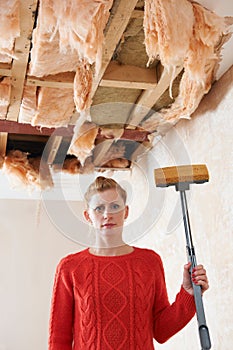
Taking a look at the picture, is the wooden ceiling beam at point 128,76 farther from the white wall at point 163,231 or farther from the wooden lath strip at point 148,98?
the white wall at point 163,231

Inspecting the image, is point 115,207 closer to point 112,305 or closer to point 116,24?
point 112,305

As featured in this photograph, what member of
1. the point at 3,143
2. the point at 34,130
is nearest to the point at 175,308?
the point at 34,130

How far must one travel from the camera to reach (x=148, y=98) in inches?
83.7

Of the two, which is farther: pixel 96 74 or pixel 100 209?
pixel 96 74

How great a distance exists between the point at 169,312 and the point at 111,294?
8.8 inches

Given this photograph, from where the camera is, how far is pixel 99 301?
4.69 ft

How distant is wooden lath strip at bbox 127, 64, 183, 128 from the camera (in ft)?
6.08

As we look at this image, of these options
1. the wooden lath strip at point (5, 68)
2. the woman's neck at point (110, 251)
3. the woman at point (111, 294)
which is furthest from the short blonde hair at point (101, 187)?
the wooden lath strip at point (5, 68)

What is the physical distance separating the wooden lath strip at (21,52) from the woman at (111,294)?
1.87 feet

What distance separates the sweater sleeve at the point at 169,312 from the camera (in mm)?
1446

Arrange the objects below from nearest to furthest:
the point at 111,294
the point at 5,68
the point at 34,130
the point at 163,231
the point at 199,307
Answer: the point at 199,307 → the point at 111,294 → the point at 5,68 → the point at 34,130 → the point at 163,231

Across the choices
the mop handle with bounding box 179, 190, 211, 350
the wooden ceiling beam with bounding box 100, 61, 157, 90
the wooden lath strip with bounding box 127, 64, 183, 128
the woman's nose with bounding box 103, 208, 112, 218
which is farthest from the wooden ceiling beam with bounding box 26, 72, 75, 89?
the mop handle with bounding box 179, 190, 211, 350

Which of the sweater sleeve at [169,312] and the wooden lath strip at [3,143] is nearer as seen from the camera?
the sweater sleeve at [169,312]

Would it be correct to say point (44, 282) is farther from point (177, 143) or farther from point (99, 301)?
point (99, 301)
